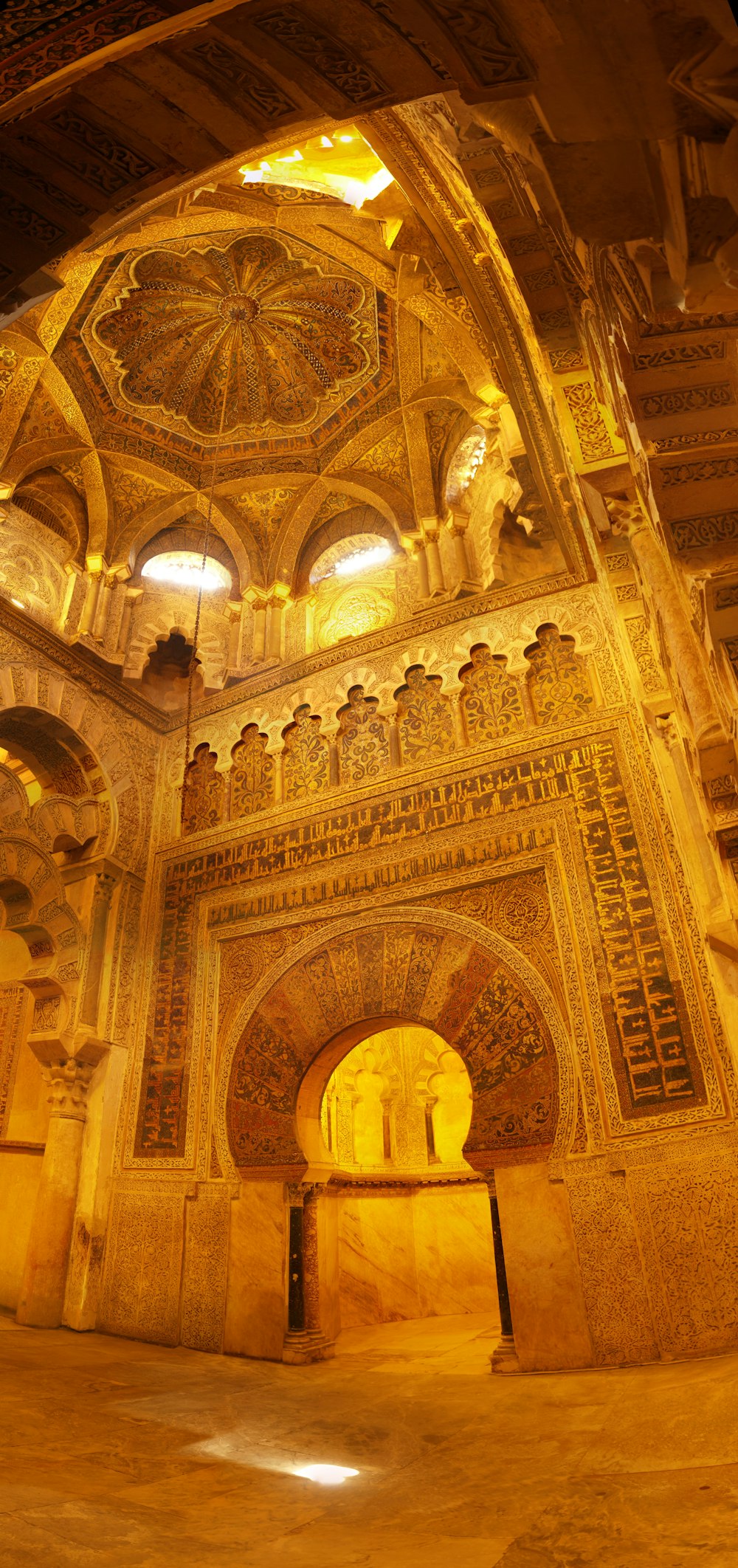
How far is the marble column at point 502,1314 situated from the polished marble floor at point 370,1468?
141 millimetres

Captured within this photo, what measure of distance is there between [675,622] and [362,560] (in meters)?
4.87

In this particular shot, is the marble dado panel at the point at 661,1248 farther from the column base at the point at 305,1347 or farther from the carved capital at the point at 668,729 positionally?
the carved capital at the point at 668,729

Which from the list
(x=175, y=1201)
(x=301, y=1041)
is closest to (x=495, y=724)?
(x=301, y=1041)

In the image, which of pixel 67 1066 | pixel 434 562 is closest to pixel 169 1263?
pixel 67 1066

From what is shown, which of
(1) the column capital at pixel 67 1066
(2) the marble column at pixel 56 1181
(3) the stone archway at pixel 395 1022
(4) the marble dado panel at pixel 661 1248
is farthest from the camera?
(1) the column capital at pixel 67 1066

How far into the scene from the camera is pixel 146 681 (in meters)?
9.48

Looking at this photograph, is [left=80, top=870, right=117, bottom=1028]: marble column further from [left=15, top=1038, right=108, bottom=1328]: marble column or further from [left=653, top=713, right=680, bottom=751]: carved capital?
[left=653, top=713, right=680, bottom=751]: carved capital

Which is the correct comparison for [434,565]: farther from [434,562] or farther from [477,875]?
[477,875]

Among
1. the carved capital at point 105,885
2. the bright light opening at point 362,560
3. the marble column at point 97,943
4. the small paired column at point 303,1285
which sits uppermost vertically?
the bright light opening at point 362,560

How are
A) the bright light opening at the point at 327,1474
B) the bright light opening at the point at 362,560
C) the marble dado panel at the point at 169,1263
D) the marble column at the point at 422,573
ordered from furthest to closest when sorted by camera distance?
the bright light opening at the point at 362,560 → the marble column at the point at 422,573 → the marble dado panel at the point at 169,1263 → the bright light opening at the point at 327,1474

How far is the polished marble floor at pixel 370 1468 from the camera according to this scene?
2.60 meters

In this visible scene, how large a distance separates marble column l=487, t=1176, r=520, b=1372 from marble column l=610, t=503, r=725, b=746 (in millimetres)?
3280

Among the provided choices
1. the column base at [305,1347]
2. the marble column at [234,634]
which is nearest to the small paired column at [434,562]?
the marble column at [234,634]

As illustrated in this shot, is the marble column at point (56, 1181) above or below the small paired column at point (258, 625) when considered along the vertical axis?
below
